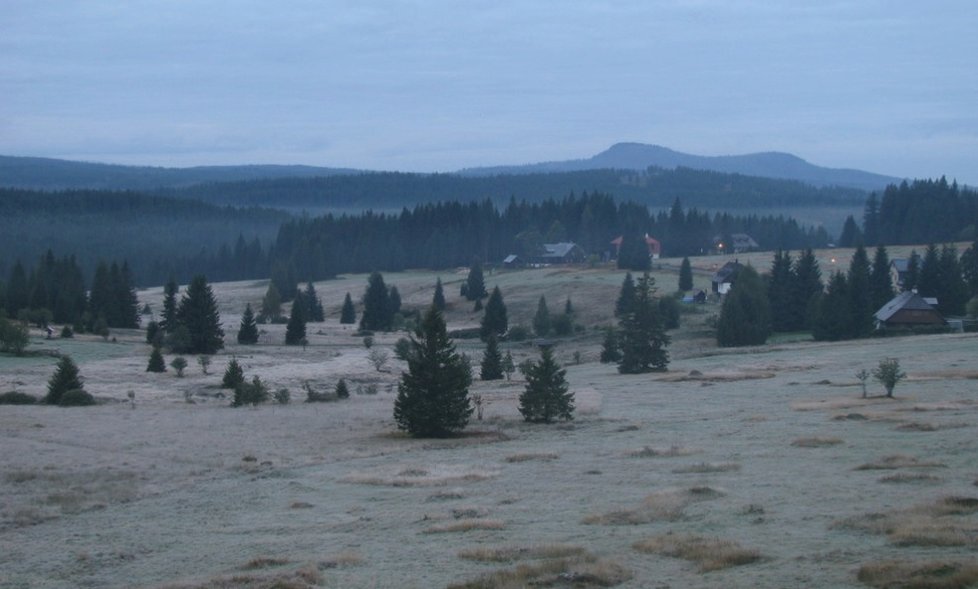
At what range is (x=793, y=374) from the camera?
56.1 metres

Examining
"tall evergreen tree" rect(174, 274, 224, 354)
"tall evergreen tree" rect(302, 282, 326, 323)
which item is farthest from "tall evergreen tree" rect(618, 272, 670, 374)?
"tall evergreen tree" rect(302, 282, 326, 323)

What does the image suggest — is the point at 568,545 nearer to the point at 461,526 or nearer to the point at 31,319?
the point at 461,526

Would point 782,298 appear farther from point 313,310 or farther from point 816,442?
point 816,442

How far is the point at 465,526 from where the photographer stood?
22125mm

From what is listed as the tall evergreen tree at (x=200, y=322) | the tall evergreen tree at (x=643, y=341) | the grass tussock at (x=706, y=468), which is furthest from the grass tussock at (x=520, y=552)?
the tall evergreen tree at (x=200, y=322)

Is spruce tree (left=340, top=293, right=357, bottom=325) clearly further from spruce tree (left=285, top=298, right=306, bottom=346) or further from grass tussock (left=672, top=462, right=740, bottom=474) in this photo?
grass tussock (left=672, top=462, right=740, bottom=474)

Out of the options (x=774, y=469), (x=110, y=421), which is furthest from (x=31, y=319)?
(x=774, y=469)

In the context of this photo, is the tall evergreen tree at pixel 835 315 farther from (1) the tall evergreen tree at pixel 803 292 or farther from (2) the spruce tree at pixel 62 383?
(2) the spruce tree at pixel 62 383

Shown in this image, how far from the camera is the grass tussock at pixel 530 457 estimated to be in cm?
3250

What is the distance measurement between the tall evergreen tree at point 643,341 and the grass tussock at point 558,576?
46199 millimetres

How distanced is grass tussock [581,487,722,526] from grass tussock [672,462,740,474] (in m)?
3.11

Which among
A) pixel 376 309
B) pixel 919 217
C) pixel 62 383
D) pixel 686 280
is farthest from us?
pixel 919 217

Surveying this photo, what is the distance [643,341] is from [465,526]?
140 ft

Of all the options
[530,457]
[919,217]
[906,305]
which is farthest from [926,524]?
[919,217]
